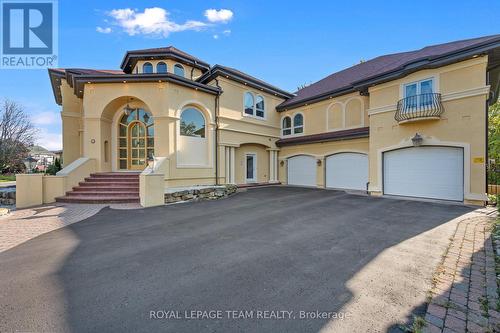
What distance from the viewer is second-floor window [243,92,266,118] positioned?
14562 mm

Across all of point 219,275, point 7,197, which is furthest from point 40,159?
point 219,275

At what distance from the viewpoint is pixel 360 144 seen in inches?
478

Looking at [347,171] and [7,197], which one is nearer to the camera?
[7,197]

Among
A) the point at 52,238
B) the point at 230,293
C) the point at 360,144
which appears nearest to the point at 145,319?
the point at 230,293

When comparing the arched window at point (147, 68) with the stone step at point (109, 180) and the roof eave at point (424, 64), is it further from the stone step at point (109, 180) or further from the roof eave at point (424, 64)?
the roof eave at point (424, 64)

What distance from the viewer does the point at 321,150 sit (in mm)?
14000

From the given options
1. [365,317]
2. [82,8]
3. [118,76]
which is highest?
[82,8]

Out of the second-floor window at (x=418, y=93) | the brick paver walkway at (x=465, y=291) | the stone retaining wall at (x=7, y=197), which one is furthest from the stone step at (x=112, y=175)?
the second-floor window at (x=418, y=93)

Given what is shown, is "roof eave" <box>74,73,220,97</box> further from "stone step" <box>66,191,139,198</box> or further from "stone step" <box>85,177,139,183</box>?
"stone step" <box>66,191,139,198</box>

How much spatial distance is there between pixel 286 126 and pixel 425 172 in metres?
9.30

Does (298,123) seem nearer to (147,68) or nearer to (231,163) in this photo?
(231,163)

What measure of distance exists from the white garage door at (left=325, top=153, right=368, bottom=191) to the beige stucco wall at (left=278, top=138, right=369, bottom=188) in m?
0.31

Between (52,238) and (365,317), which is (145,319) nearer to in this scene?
(365,317)

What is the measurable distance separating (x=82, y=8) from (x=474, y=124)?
1613 cm
